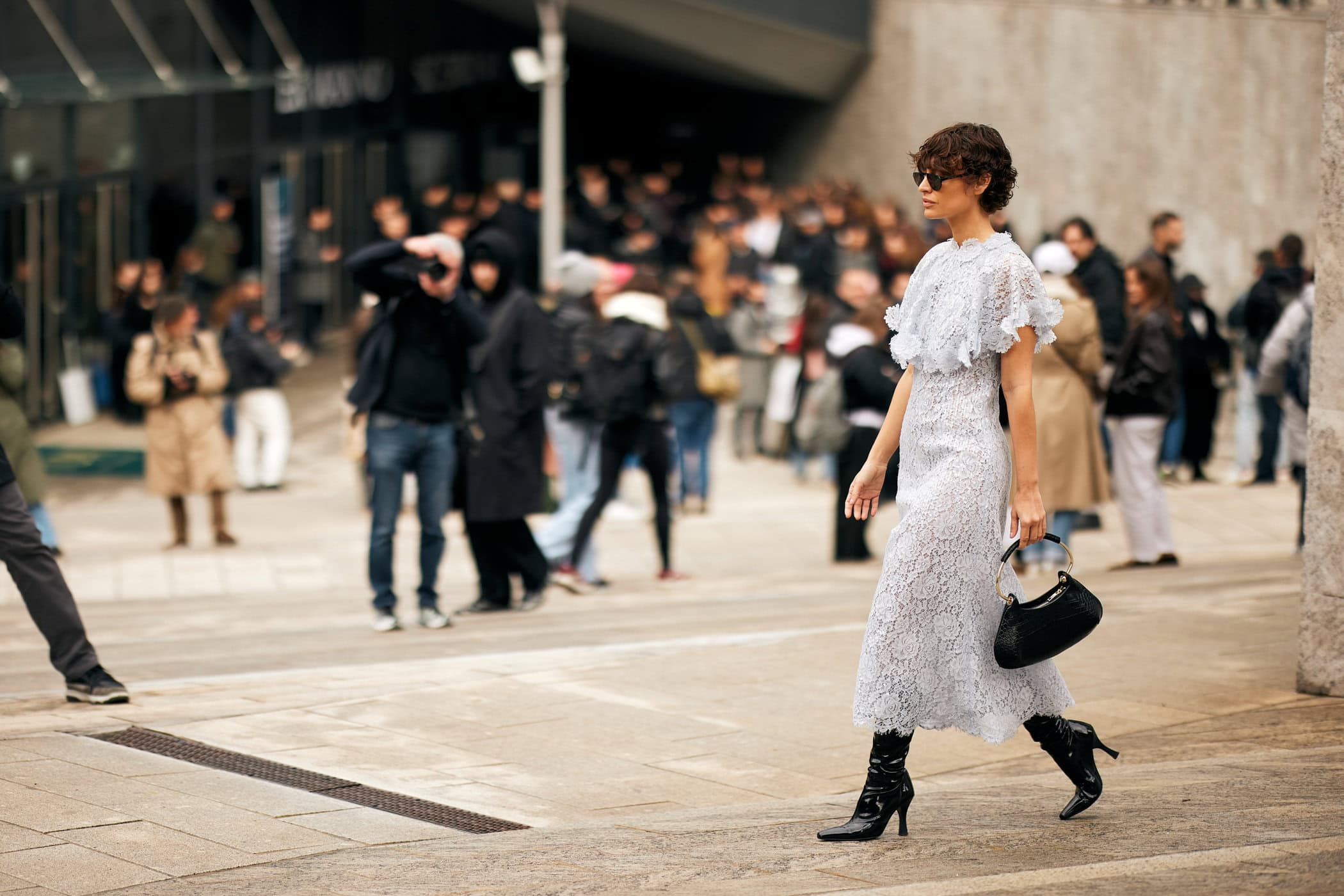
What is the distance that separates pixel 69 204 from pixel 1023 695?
18.2m

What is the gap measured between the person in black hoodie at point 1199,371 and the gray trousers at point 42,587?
403 inches

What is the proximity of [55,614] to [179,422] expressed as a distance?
6.31 meters

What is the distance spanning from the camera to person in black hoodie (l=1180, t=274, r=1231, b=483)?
1485cm

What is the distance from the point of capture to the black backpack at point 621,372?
1041 centimetres

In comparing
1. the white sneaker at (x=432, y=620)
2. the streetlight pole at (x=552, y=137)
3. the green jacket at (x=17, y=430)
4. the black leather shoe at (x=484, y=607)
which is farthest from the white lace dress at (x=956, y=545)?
the streetlight pole at (x=552, y=137)

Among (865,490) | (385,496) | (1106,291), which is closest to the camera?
(865,490)

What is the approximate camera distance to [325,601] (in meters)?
10.4

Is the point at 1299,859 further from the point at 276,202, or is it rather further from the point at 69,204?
the point at 276,202

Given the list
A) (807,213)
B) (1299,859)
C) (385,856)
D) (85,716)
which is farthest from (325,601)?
(807,213)

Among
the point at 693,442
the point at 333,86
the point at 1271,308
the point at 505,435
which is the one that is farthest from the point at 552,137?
the point at 333,86

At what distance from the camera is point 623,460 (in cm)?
1059

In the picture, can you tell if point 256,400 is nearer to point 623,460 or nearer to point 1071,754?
point 623,460

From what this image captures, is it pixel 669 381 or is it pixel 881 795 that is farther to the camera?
pixel 669 381

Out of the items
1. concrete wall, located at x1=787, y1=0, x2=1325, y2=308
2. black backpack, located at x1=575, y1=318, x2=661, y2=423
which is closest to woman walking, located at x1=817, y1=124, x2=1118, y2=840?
black backpack, located at x1=575, y1=318, x2=661, y2=423
